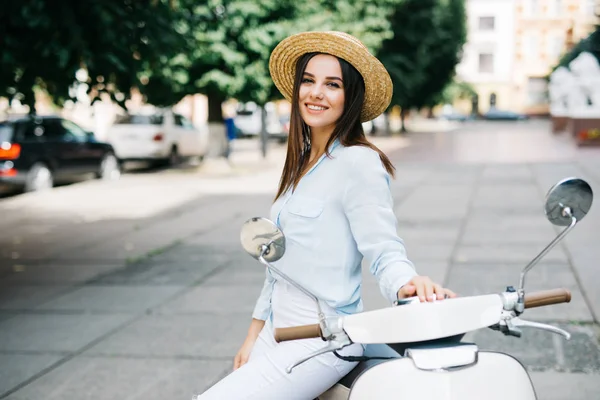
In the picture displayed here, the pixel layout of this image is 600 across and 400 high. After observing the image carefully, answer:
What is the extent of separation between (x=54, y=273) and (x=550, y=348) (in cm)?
487

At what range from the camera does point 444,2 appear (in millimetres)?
35312

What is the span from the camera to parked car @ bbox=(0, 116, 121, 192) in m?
14.3

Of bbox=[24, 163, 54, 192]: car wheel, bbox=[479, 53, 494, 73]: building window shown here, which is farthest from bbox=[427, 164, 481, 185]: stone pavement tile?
bbox=[479, 53, 494, 73]: building window

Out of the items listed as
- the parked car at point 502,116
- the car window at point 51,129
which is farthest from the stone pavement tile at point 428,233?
the parked car at point 502,116

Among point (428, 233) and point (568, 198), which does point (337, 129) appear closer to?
point (568, 198)

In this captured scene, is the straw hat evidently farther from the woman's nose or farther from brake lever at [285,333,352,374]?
brake lever at [285,333,352,374]

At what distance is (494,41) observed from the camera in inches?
2901

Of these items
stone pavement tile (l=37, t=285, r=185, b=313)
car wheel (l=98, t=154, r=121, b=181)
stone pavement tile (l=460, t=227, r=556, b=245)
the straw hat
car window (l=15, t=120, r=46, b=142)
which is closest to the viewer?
the straw hat

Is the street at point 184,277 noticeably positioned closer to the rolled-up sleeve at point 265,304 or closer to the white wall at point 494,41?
the rolled-up sleeve at point 265,304

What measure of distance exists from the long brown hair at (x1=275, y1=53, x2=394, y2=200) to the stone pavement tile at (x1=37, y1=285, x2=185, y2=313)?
392 centimetres

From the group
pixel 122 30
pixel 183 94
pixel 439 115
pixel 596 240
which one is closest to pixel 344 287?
pixel 122 30

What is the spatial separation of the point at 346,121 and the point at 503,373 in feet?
2.87

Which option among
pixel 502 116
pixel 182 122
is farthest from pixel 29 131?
pixel 502 116

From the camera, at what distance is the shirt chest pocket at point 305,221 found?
2068 millimetres
